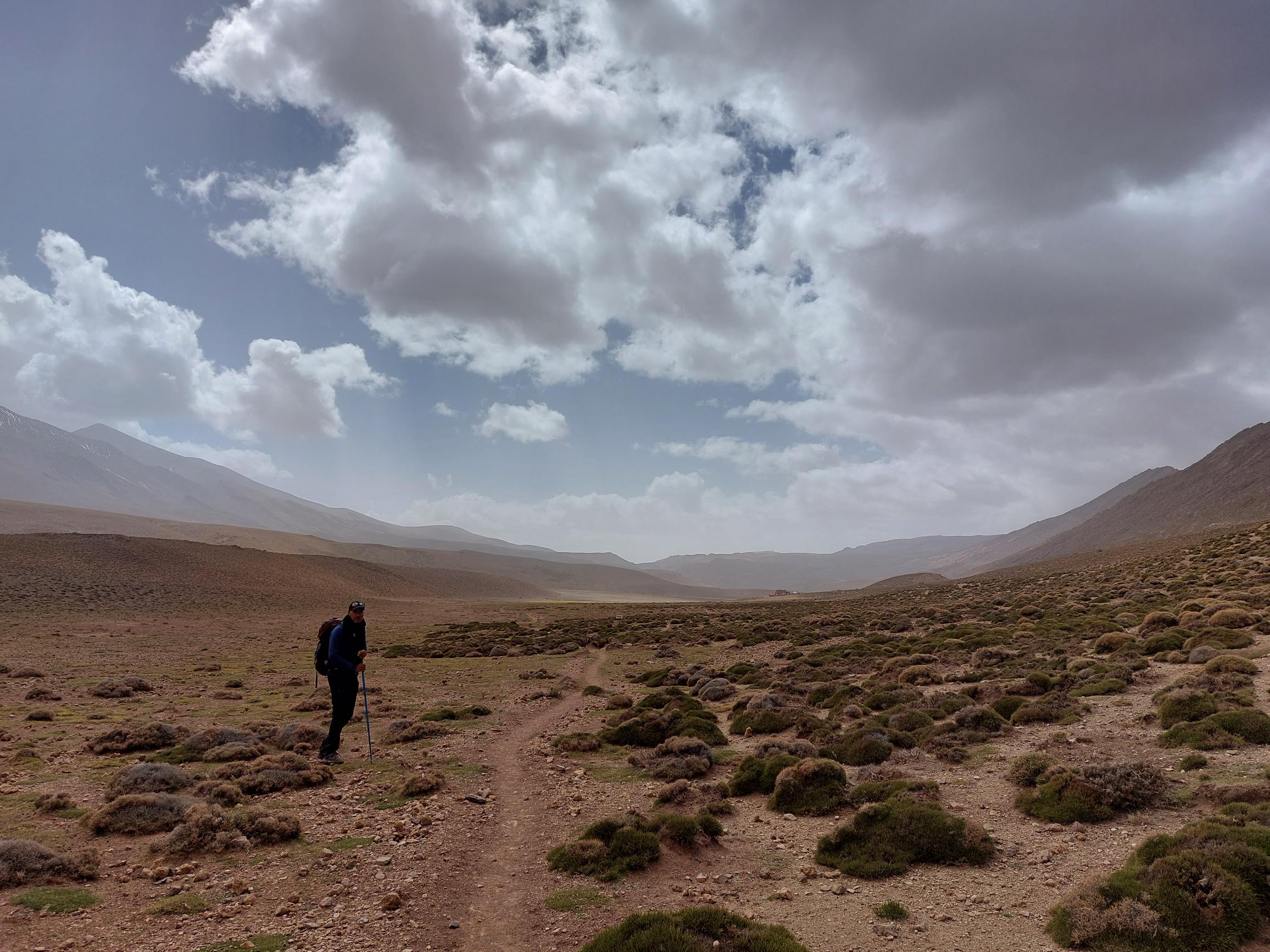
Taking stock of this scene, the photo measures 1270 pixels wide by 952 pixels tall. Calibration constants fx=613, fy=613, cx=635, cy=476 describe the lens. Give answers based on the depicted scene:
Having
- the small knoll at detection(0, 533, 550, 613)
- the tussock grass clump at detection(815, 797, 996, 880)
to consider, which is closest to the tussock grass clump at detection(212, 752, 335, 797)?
the tussock grass clump at detection(815, 797, 996, 880)

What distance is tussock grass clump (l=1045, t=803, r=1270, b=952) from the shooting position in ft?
18.5

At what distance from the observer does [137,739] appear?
14.8 metres

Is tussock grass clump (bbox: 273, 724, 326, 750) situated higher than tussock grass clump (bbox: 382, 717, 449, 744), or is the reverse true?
tussock grass clump (bbox: 273, 724, 326, 750)

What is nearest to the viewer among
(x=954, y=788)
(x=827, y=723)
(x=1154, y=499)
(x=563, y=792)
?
(x=954, y=788)

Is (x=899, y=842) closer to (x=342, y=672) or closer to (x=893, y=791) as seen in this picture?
(x=893, y=791)

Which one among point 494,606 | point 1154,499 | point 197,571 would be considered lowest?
point 494,606

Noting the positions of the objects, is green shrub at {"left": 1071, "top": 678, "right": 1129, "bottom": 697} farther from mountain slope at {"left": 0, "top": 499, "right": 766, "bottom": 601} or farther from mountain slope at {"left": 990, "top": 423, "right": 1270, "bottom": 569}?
mountain slope at {"left": 0, "top": 499, "right": 766, "bottom": 601}

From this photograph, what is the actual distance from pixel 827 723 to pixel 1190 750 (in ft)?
22.6

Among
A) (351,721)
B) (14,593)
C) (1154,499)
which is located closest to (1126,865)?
(351,721)

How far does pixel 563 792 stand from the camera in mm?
12000

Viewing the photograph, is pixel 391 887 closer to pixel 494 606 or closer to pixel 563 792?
pixel 563 792

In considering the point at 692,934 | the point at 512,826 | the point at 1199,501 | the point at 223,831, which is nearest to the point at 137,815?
the point at 223,831

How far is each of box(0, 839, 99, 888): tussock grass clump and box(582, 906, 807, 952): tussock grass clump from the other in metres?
6.82

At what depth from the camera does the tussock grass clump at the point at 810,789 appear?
10359 millimetres
